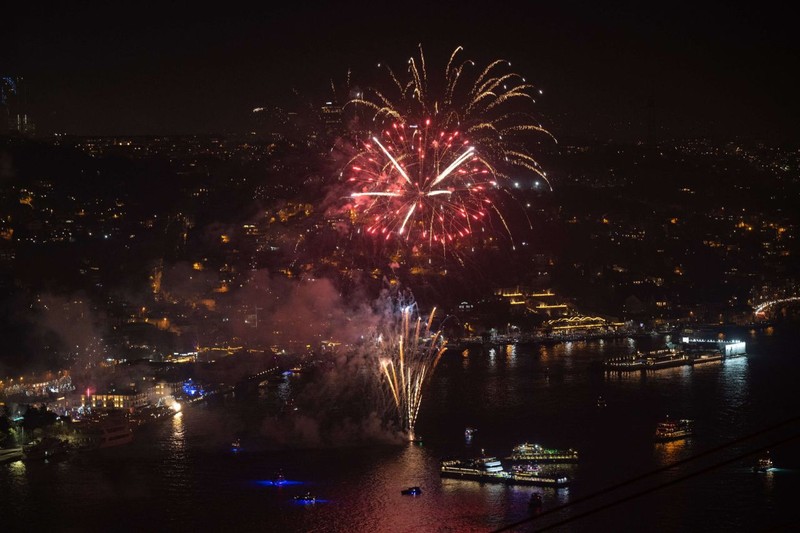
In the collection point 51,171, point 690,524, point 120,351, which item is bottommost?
point 690,524

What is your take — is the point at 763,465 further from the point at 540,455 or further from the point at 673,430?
the point at 540,455

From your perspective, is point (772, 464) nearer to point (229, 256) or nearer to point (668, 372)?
point (668, 372)

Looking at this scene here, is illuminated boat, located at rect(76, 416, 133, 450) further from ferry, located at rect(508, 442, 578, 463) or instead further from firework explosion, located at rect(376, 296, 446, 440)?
ferry, located at rect(508, 442, 578, 463)

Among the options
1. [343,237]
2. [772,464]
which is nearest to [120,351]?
[343,237]

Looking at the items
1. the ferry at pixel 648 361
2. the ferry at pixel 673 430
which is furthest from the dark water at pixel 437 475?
the ferry at pixel 648 361

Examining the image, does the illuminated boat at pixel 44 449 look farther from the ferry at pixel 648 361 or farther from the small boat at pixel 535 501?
the ferry at pixel 648 361
